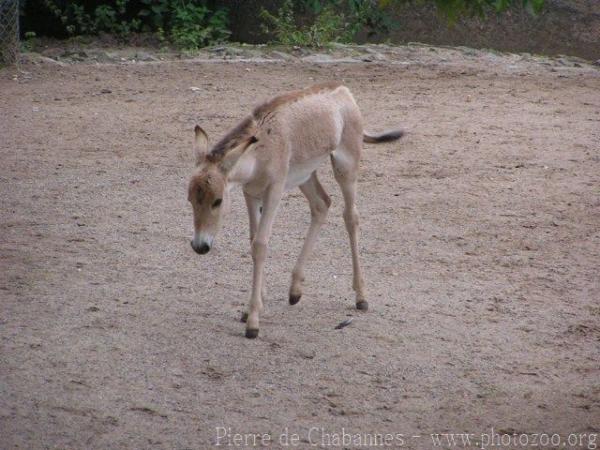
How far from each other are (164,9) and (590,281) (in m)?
9.09

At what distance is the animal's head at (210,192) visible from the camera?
16.8ft

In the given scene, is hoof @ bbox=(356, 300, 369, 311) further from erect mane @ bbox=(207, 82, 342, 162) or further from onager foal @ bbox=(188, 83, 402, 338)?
erect mane @ bbox=(207, 82, 342, 162)

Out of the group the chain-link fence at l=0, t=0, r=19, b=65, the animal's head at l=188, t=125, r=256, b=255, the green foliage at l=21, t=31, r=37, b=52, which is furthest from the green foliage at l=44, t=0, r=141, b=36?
the animal's head at l=188, t=125, r=256, b=255

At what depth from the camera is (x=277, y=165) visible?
5.53 m

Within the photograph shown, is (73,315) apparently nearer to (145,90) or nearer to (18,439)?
(18,439)

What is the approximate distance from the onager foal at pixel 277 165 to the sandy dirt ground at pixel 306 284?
1.42 ft

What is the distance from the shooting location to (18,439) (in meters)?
4.31

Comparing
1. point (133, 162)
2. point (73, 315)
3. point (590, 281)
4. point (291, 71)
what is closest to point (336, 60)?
point (291, 71)

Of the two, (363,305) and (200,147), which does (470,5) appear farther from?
(363,305)

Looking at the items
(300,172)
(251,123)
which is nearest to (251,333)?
(300,172)

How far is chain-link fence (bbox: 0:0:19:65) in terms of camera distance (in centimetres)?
1216

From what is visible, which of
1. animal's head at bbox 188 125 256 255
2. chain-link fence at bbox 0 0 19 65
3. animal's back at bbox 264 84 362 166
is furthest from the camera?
chain-link fence at bbox 0 0 19 65

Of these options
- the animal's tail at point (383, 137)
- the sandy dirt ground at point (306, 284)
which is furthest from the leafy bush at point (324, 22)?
the animal's tail at point (383, 137)

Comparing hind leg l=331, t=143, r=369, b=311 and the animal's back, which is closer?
the animal's back
